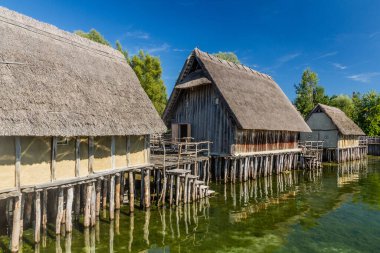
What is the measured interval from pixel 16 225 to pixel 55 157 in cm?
244

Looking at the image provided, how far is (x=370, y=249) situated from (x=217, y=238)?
519cm

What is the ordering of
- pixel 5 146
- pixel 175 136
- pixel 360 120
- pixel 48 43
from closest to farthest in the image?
pixel 5 146
pixel 48 43
pixel 175 136
pixel 360 120

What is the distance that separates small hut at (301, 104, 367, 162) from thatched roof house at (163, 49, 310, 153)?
36.8 feet

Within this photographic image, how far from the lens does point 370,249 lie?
388 inches

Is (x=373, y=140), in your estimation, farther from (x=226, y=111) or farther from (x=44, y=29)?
(x=44, y=29)

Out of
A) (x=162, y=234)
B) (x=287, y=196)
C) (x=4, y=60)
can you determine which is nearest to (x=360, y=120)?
(x=287, y=196)

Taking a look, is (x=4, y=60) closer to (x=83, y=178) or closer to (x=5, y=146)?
(x=5, y=146)

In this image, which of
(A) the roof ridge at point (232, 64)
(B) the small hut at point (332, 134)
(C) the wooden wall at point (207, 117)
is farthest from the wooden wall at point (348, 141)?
(C) the wooden wall at point (207, 117)

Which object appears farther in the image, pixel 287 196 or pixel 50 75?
pixel 287 196

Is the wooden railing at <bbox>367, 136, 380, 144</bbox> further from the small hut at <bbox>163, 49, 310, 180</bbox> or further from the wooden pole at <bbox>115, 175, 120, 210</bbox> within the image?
the wooden pole at <bbox>115, 175, 120, 210</bbox>

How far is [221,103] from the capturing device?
2042cm

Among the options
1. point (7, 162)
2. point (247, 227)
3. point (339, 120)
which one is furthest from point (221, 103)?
point (339, 120)

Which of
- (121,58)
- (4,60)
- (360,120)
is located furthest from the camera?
(360,120)

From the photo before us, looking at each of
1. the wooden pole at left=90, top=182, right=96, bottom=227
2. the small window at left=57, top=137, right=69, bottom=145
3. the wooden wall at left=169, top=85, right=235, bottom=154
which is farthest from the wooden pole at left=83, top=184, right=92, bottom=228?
the wooden wall at left=169, top=85, right=235, bottom=154
